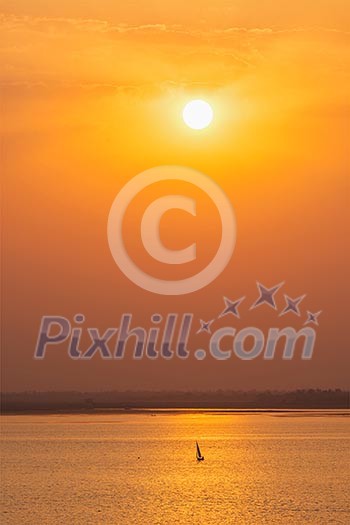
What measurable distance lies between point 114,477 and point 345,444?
2397 inches

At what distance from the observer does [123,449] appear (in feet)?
435

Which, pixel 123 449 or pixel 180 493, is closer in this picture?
pixel 180 493

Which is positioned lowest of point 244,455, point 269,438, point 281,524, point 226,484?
point 281,524

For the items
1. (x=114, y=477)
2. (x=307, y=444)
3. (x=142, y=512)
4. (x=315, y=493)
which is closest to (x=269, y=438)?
(x=307, y=444)

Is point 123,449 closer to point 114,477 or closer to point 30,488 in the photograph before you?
point 114,477

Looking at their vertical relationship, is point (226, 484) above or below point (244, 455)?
below

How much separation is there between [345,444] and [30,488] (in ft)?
240

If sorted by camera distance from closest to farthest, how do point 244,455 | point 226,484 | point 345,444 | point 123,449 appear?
point 226,484, point 244,455, point 123,449, point 345,444

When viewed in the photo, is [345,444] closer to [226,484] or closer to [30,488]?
[226,484]

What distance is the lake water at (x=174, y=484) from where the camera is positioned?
208 feet

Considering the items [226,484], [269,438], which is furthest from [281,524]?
[269,438]

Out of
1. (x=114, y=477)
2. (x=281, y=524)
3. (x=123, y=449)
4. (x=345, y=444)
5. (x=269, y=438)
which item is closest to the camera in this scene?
(x=281, y=524)

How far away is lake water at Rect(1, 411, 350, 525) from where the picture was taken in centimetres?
6334

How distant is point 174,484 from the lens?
82.0 metres
